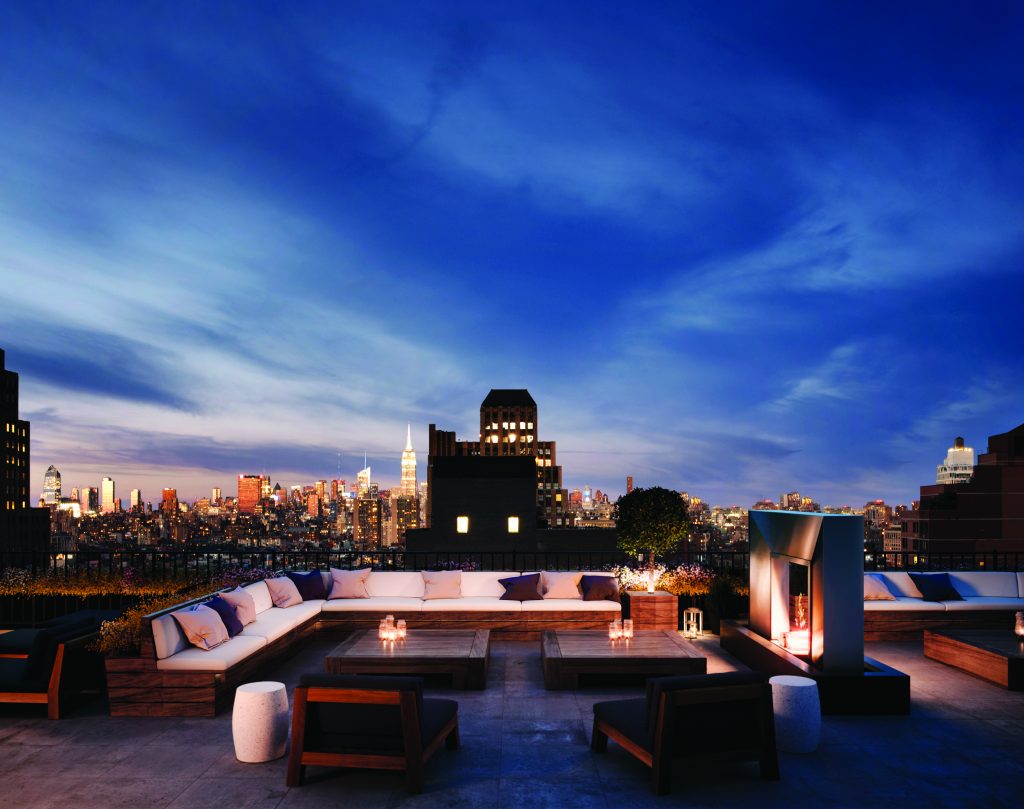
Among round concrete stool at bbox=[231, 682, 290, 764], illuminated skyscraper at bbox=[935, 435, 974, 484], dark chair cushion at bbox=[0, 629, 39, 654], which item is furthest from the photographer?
illuminated skyscraper at bbox=[935, 435, 974, 484]

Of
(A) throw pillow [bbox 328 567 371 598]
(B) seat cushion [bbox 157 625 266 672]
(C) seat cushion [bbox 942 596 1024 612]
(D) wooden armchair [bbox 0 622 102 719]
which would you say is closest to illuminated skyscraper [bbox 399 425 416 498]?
(A) throw pillow [bbox 328 567 371 598]

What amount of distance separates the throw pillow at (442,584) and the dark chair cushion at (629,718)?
4.59m

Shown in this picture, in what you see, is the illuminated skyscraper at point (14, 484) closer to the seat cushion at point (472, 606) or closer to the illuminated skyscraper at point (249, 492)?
the illuminated skyscraper at point (249, 492)

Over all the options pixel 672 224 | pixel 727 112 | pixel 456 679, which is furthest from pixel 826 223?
pixel 456 679

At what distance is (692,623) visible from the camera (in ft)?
29.9

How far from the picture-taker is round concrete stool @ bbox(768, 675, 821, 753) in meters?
5.23

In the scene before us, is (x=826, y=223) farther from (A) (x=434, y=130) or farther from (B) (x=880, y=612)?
(B) (x=880, y=612)

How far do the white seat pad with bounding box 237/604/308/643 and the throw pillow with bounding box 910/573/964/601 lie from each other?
25.2 feet

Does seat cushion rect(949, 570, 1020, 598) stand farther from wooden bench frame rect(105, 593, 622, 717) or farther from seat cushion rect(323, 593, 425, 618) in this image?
wooden bench frame rect(105, 593, 622, 717)

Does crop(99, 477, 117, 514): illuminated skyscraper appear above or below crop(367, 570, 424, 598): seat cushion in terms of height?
above

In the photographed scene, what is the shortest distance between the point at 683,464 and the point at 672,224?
36.6 ft

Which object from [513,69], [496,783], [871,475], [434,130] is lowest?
[496,783]

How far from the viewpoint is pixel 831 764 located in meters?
5.01

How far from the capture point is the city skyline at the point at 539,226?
484 inches
